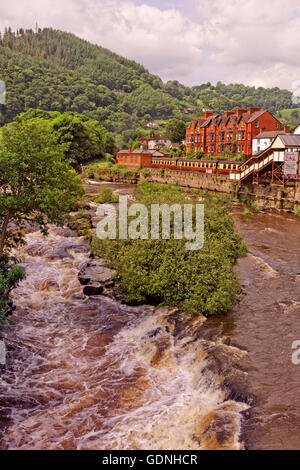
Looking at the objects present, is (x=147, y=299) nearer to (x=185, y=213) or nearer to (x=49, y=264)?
(x=185, y=213)

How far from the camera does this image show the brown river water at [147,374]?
13.2 meters

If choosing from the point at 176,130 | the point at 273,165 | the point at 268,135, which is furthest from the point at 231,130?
the point at 176,130

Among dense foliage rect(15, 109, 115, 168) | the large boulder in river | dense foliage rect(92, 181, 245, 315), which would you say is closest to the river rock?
the large boulder in river

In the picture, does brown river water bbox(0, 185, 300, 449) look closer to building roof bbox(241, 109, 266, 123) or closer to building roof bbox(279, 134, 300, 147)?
building roof bbox(279, 134, 300, 147)

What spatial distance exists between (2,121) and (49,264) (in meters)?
153

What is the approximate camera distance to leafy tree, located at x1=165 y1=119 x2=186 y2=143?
Result: 13612cm

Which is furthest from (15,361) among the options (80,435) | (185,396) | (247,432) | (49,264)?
(49,264)

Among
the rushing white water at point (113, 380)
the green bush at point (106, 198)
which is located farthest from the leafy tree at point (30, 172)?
the green bush at point (106, 198)

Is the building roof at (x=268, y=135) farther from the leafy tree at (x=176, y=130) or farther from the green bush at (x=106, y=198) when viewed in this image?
the leafy tree at (x=176, y=130)

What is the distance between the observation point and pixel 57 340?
2020 cm

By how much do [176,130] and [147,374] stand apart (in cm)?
12779

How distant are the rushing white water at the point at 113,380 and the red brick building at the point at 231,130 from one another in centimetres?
7296

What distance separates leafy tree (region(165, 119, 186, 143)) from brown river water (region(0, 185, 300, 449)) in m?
116
